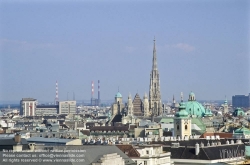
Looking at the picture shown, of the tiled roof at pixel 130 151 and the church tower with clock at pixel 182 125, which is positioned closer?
the tiled roof at pixel 130 151

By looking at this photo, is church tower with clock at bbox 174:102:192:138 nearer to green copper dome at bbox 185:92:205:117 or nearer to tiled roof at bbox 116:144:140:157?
tiled roof at bbox 116:144:140:157

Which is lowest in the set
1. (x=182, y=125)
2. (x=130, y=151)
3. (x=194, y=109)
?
(x=130, y=151)

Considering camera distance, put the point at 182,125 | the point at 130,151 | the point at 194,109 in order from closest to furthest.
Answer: the point at 130,151, the point at 182,125, the point at 194,109

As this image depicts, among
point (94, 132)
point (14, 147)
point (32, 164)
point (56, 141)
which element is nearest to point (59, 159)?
point (32, 164)

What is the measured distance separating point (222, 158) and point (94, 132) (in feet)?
225

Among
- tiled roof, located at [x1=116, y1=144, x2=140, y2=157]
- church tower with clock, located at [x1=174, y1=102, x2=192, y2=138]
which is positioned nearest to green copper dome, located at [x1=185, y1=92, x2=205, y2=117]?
church tower with clock, located at [x1=174, y1=102, x2=192, y2=138]

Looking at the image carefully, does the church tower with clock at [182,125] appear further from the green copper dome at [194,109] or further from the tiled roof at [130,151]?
the green copper dome at [194,109]

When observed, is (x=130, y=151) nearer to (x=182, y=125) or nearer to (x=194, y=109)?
(x=182, y=125)

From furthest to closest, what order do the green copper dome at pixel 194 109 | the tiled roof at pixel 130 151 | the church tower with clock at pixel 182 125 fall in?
the green copper dome at pixel 194 109, the church tower with clock at pixel 182 125, the tiled roof at pixel 130 151

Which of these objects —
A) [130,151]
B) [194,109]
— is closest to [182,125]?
[130,151]

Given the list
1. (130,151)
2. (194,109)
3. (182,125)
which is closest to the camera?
(130,151)

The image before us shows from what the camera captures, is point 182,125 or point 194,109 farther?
point 194,109

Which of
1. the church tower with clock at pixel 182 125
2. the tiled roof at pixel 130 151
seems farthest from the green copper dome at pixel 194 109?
the tiled roof at pixel 130 151

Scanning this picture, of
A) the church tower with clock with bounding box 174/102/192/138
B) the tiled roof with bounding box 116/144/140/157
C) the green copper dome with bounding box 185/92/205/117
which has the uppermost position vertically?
the green copper dome with bounding box 185/92/205/117
